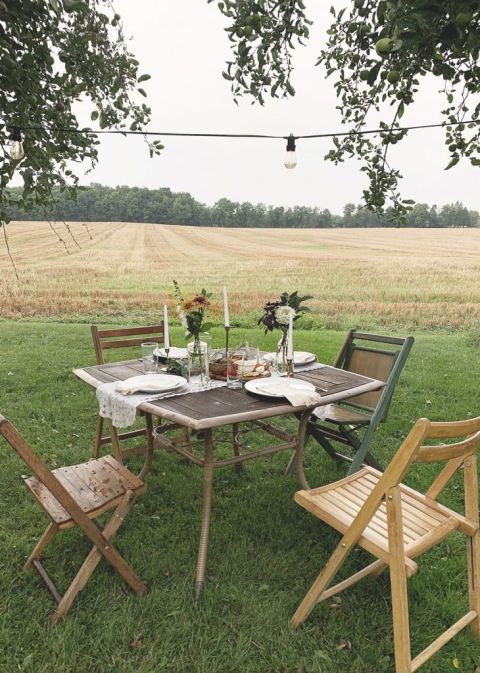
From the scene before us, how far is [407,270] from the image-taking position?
2011cm

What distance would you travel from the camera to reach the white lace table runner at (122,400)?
276cm

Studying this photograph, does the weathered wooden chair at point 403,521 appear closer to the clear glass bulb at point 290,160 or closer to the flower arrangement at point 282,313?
A: the flower arrangement at point 282,313

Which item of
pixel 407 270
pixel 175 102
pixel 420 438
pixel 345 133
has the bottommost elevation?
pixel 407 270

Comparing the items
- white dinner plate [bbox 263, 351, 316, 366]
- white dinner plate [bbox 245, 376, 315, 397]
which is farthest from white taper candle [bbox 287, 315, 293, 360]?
white dinner plate [bbox 263, 351, 316, 366]

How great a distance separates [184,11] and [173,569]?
460 centimetres

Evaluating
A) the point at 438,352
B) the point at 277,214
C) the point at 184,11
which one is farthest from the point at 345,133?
the point at 277,214

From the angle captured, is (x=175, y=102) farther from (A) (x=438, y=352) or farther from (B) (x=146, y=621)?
(B) (x=146, y=621)

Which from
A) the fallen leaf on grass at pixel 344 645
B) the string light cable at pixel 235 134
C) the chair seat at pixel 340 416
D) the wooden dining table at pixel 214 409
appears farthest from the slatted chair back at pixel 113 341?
the fallen leaf on grass at pixel 344 645

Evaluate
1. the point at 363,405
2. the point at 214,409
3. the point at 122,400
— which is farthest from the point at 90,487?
the point at 363,405

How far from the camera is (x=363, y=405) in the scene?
3799 millimetres

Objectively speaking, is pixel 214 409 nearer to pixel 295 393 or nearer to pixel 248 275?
pixel 295 393

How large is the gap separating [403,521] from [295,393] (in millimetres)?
898

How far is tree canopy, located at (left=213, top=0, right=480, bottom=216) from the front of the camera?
4.90ft

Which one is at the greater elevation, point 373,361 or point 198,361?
point 198,361
